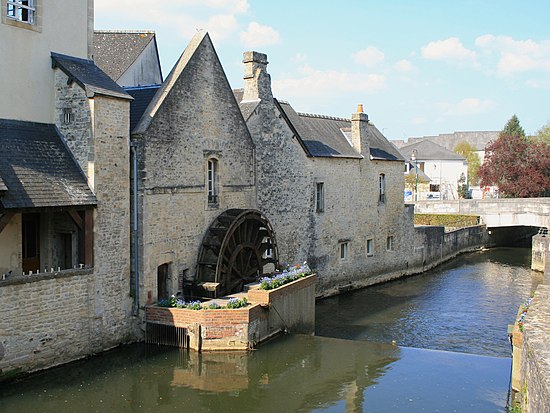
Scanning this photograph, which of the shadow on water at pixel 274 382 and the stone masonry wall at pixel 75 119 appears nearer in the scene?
the shadow on water at pixel 274 382

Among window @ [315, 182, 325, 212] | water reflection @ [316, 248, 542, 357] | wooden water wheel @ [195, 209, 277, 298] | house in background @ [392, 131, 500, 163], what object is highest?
house in background @ [392, 131, 500, 163]

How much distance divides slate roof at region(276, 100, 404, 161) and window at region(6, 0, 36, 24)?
8.86 meters

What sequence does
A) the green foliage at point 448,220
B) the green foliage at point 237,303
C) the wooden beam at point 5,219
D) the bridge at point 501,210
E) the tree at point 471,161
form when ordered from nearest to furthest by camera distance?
the wooden beam at point 5,219
the green foliage at point 237,303
the bridge at point 501,210
the green foliage at point 448,220
the tree at point 471,161

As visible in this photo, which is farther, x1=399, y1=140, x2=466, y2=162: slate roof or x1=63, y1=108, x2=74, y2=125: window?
x1=399, y1=140, x2=466, y2=162: slate roof

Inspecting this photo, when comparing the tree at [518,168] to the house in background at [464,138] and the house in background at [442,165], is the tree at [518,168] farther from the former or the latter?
the house in background at [464,138]

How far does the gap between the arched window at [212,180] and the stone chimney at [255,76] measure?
3.38 m

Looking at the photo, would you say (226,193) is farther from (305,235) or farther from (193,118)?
(305,235)

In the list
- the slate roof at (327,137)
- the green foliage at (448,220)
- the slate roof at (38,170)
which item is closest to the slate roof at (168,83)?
the slate roof at (38,170)

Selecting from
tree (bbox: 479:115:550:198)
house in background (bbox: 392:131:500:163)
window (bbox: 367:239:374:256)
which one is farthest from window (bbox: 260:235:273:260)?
house in background (bbox: 392:131:500:163)

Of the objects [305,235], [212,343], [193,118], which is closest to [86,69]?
[193,118]

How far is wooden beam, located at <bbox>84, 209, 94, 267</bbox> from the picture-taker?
1236cm

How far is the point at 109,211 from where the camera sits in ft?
42.2

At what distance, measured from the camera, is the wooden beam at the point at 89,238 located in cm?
1236

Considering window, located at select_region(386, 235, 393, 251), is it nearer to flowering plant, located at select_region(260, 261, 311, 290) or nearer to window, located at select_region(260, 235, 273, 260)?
window, located at select_region(260, 235, 273, 260)
